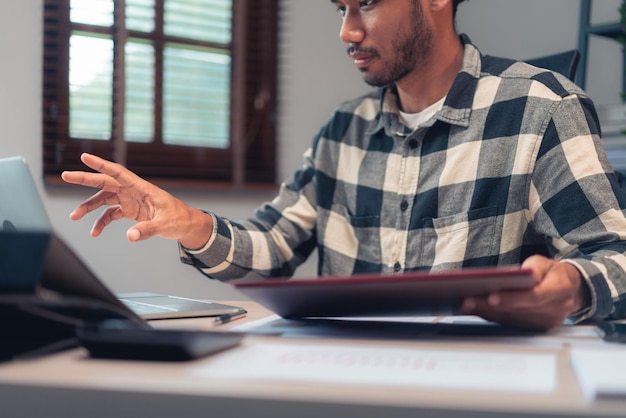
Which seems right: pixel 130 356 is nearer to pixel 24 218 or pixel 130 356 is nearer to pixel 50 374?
pixel 50 374

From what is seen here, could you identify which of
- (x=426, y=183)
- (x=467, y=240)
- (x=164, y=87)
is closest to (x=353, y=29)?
(x=426, y=183)

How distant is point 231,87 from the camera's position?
2.59m

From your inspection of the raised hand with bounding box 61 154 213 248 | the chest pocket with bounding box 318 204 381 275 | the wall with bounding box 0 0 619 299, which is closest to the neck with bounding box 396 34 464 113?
the chest pocket with bounding box 318 204 381 275

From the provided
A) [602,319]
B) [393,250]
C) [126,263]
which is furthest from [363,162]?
[126,263]

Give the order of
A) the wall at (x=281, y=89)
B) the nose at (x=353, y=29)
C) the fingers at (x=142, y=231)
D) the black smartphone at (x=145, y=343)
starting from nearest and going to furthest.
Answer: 1. the black smartphone at (x=145, y=343)
2. the fingers at (x=142, y=231)
3. the nose at (x=353, y=29)
4. the wall at (x=281, y=89)

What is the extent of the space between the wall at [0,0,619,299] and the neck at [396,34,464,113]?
1.17 meters

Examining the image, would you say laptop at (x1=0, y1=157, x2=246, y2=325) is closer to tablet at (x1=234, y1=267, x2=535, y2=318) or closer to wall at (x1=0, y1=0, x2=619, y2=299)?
tablet at (x1=234, y1=267, x2=535, y2=318)

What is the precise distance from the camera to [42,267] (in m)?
0.50

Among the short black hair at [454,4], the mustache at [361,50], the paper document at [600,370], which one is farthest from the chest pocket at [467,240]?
→ the paper document at [600,370]

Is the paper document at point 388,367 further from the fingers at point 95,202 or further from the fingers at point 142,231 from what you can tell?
the fingers at point 95,202

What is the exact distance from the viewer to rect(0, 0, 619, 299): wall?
2.20 m

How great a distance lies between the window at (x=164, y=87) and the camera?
90.2 inches

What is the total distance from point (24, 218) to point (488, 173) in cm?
75

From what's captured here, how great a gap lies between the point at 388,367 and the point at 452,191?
31.2 inches
